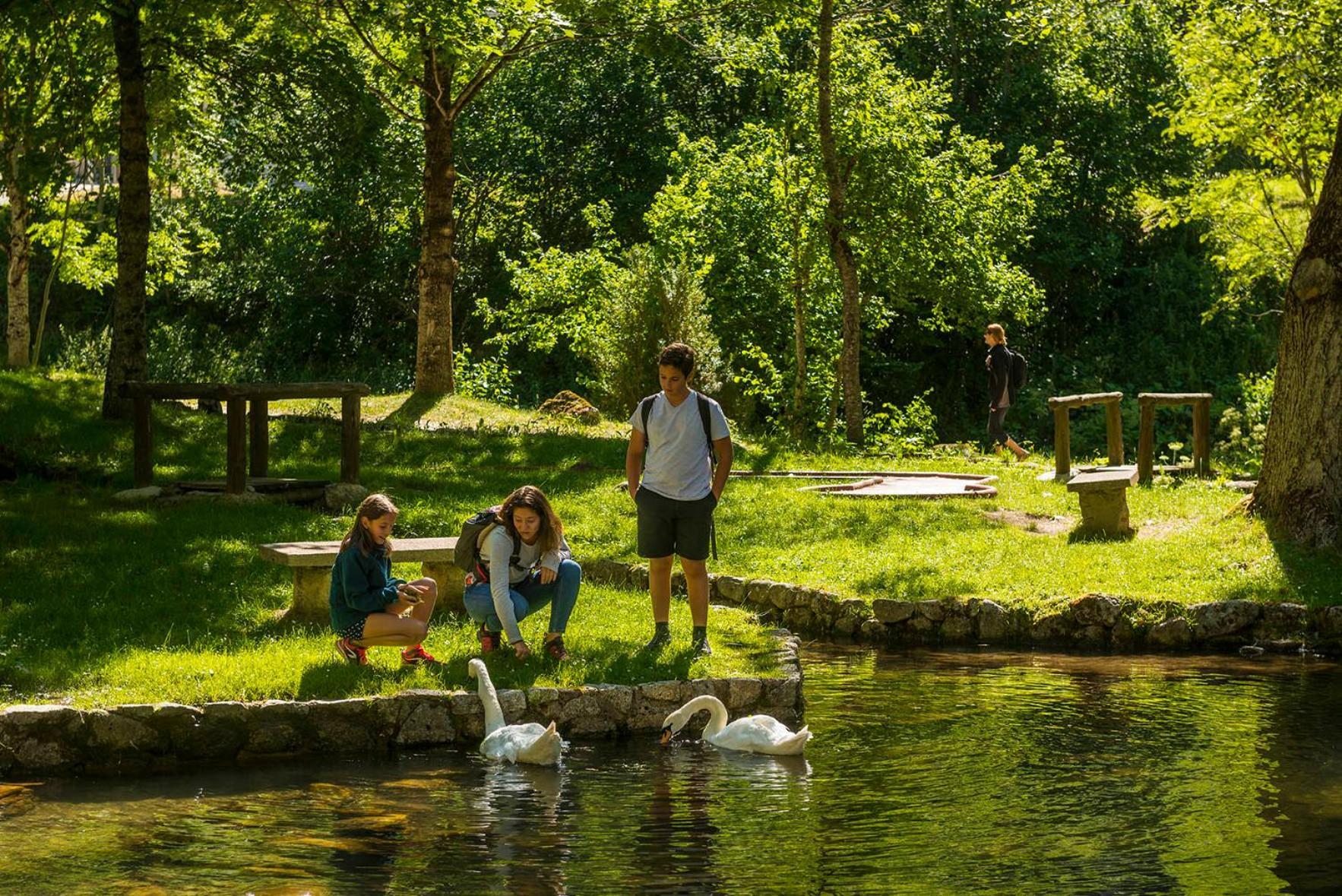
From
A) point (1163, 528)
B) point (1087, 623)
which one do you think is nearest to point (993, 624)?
point (1087, 623)

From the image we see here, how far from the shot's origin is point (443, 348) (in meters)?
23.8

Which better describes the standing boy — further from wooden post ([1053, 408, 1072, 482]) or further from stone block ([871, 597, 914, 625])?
wooden post ([1053, 408, 1072, 482])

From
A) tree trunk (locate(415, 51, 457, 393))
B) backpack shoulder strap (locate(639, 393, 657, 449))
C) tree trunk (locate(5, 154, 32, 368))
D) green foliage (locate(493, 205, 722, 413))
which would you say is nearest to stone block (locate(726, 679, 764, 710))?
backpack shoulder strap (locate(639, 393, 657, 449))

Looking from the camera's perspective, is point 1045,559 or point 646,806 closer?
point 646,806

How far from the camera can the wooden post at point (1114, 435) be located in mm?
19578

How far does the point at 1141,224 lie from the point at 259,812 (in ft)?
106

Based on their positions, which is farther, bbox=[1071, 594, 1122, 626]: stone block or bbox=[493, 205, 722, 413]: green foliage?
bbox=[493, 205, 722, 413]: green foliage

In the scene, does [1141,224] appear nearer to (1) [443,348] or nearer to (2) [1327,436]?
(1) [443,348]

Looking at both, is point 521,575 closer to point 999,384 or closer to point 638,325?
point 999,384

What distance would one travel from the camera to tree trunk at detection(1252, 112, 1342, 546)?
1483 cm

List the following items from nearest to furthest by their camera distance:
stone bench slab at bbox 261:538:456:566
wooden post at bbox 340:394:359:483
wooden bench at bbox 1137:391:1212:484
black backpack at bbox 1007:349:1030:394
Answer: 1. stone bench slab at bbox 261:538:456:566
2. wooden post at bbox 340:394:359:483
3. wooden bench at bbox 1137:391:1212:484
4. black backpack at bbox 1007:349:1030:394

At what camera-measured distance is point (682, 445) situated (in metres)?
10.4

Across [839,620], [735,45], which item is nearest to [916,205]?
[735,45]

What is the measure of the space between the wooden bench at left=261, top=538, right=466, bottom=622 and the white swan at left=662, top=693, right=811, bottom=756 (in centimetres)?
232
